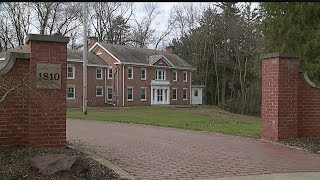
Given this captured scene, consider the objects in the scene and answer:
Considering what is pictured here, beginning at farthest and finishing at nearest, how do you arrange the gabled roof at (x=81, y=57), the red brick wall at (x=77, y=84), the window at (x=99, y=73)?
the window at (x=99, y=73), the gabled roof at (x=81, y=57), the red brick wall at (x=77, y=84)

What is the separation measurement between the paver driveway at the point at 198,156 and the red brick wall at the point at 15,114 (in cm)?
180

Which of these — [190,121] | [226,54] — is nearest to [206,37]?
[226,54]

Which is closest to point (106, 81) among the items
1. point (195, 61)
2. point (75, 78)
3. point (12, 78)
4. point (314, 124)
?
point (75, 78)

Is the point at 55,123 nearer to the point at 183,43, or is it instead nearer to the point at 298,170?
the point at 298,170

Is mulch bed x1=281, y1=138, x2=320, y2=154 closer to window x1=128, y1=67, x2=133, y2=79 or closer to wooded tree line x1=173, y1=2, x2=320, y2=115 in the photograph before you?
wooded tree line x1=173, y1=2, x2=320, y2=115

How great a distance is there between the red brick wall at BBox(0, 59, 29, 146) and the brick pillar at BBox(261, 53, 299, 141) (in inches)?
280

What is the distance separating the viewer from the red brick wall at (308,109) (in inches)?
489

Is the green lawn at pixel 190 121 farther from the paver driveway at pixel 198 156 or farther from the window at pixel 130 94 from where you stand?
the window at pixel 130 94

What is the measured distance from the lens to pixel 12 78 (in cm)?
786

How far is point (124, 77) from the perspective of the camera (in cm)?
4541

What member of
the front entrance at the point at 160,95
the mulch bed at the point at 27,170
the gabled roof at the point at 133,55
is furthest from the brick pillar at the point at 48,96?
the front entrance at the point at 160,95

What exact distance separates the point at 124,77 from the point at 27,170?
128 feet

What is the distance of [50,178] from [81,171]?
0.57 meters

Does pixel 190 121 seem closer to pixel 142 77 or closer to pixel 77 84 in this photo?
pixel 77 84
